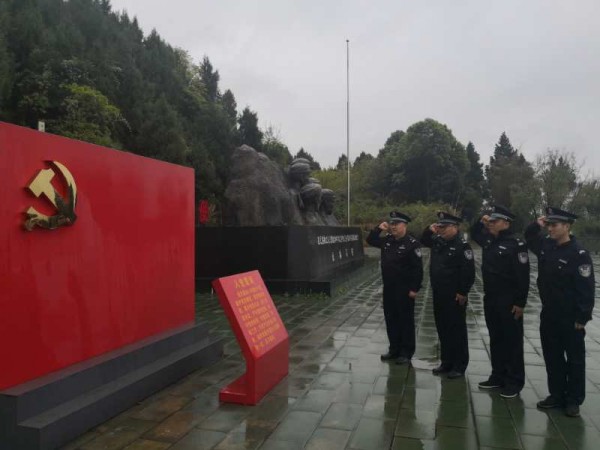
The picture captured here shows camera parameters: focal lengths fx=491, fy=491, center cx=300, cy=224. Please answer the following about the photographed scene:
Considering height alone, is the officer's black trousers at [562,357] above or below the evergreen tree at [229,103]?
below

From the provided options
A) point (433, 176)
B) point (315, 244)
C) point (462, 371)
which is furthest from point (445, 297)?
point (433, 176)

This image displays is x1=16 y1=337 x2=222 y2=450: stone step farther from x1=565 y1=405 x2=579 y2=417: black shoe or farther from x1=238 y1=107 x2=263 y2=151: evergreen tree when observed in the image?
x1=238 y1=107 x2=263 y2=151: evergreen tree

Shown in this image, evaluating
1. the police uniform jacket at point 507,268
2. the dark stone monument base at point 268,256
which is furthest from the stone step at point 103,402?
the dark stone monument base at point 268,256

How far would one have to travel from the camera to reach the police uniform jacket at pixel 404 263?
5.11 meters

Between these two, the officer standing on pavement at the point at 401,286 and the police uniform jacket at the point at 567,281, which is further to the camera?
the officer standing on pavement at the point at 401,286

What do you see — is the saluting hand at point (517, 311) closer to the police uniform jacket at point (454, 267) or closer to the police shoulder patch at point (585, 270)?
the police uniform jacket at point (454, 267)

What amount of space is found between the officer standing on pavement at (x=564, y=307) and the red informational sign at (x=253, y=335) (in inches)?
84.2

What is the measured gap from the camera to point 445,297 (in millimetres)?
4648

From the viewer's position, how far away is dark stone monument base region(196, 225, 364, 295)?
31.9 ft

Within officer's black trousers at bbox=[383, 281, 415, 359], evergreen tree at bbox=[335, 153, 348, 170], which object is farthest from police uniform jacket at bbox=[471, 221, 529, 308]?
evergreen tree at bbox=[335, 153, 348, 170]

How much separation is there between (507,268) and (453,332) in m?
0.85

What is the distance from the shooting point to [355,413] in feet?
12.0

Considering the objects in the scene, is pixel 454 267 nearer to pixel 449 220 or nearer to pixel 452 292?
pixel 452 292

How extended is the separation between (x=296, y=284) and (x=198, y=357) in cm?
495
